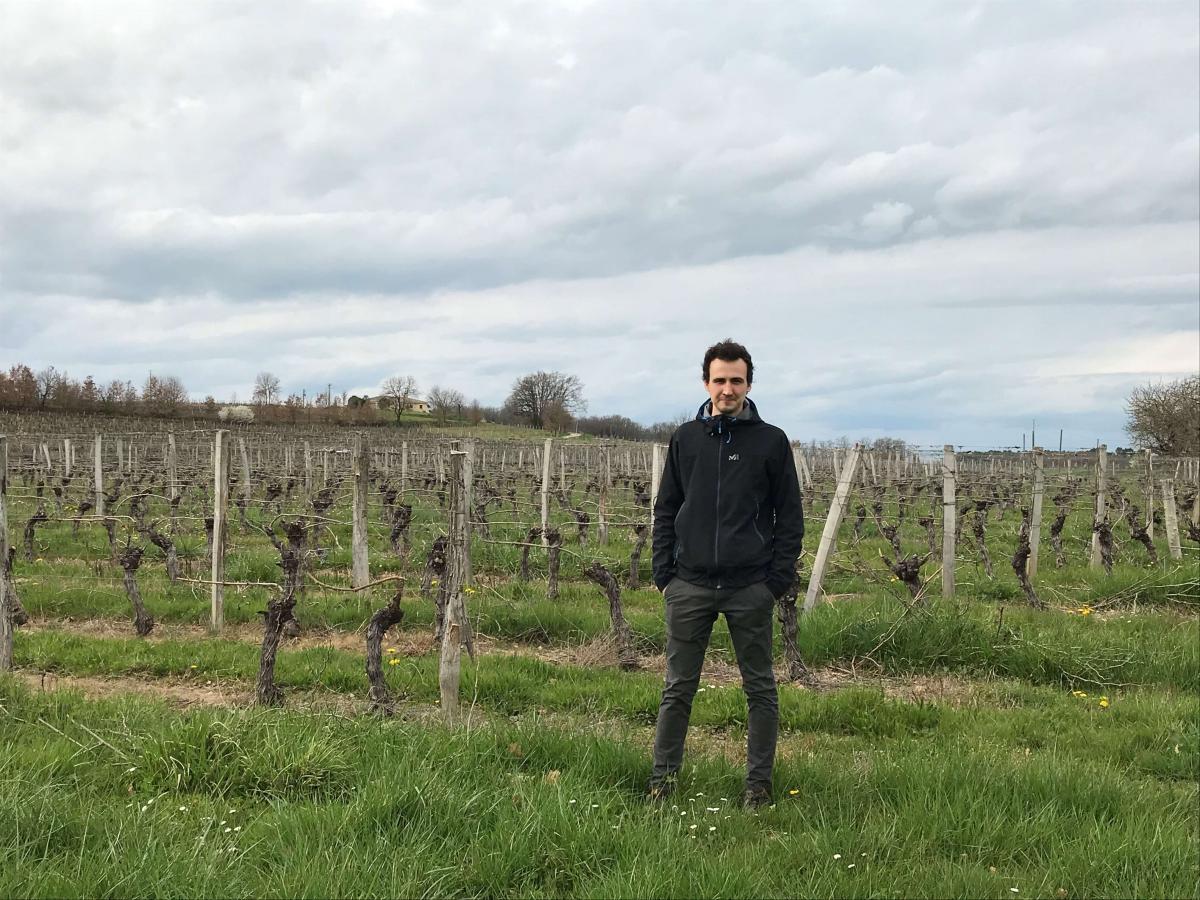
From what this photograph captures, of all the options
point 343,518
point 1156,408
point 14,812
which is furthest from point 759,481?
point 1156,408

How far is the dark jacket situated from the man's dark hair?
0.15 metres

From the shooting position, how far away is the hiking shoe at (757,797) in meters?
3.76

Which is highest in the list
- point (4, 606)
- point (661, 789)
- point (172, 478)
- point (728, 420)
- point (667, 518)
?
point (728, 420)

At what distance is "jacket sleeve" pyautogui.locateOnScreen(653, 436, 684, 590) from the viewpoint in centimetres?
396

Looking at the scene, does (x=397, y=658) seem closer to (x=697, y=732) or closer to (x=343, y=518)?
(x=697, y=732)

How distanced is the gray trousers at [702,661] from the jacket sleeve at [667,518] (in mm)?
90

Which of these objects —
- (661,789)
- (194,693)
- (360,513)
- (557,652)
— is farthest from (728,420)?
(360,513)

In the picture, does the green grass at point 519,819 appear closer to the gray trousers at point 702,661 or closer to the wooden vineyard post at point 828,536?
the gray trousers at point 702,661

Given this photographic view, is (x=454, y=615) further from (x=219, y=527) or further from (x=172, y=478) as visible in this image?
(x=172, y=478)

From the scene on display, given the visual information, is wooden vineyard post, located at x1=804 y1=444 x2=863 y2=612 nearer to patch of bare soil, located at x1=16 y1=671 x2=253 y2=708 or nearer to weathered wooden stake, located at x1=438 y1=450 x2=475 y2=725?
weathered wooden stake, located at x1=438 y1=450 x2=475 y2=725

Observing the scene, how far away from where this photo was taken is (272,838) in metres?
3.15

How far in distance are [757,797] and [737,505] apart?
131 cm

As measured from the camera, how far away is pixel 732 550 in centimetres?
371

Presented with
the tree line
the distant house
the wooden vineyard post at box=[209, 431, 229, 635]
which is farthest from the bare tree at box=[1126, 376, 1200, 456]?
the distant house
